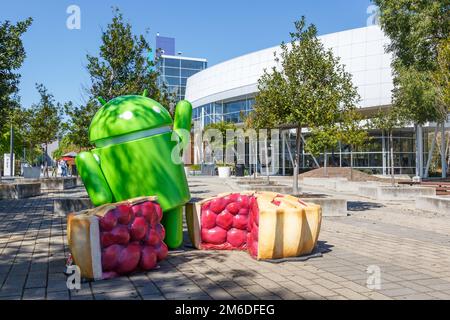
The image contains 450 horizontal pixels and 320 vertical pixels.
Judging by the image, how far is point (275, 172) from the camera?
4416cm

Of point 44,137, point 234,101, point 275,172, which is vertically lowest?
point 275,172

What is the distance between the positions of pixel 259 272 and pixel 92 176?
2818 millimetres

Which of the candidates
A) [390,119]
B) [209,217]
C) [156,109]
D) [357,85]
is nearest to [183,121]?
[156,109]

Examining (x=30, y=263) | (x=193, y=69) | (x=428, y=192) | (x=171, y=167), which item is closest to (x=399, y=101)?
(x=428, y=192)

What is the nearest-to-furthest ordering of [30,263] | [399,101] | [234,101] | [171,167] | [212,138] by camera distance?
1. [30,263]
2. [171,167]
3. [399,101]
4. [212,138]
5. [234,101]

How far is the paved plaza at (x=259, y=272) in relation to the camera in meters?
4.45

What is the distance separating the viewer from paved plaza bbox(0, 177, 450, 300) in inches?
175

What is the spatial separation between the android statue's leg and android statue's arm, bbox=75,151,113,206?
1.02 metres

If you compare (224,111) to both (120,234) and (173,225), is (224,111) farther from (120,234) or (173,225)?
(120,234)

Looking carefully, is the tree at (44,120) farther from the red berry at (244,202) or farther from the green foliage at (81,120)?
the red berry at (244,202)

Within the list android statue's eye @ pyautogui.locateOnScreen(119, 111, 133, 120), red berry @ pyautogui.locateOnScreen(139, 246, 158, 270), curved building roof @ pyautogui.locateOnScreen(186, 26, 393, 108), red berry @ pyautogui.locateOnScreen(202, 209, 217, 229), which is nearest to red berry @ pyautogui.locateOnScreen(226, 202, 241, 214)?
red berry @ pyautogui.locateOnScreen(202, 209, 217, 229)

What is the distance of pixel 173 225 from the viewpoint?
21.8 ft
